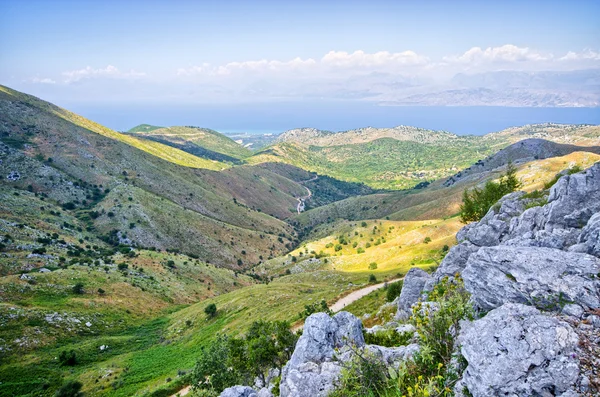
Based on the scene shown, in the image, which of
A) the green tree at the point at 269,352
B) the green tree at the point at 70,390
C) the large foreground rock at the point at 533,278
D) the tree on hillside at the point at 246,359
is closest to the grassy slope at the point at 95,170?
the green tree at the point at 70,390

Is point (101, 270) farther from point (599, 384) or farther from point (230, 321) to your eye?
point (599, 384)

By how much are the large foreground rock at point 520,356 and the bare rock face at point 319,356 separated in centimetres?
528

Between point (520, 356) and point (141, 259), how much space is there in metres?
98.9

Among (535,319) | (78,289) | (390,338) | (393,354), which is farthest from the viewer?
(78,289)

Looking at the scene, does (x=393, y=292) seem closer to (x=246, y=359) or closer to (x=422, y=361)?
(x=246, y=359)

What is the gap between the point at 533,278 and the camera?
13.3 metres

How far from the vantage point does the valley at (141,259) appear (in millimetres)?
49219

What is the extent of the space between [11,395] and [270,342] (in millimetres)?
38354

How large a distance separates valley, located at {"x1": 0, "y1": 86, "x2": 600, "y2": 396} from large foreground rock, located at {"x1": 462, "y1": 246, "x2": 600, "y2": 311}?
79.6 ft

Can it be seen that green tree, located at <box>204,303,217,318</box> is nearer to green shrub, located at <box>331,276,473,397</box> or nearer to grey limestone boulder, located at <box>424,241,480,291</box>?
grey limestone boulder, located at <box>424,241,480,291</box>

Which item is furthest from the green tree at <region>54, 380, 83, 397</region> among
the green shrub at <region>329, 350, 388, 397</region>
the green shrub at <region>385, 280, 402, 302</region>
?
the green shrub at <region>329, 350, 388, 397</region>

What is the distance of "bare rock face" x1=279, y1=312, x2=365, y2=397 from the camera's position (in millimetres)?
14797

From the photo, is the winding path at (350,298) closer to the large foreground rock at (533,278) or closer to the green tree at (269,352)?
the green tree at (269,352)

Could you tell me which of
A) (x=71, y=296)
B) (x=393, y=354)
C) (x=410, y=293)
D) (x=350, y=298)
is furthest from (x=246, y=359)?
(x=71, y=296)
